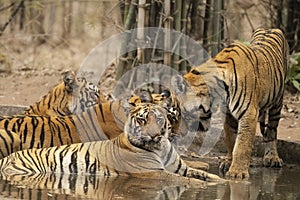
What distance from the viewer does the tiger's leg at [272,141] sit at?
7.68m

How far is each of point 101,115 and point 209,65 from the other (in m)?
1.13

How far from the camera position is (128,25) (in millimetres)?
9961

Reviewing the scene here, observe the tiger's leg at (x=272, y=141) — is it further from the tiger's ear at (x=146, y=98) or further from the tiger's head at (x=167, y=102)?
the tiger's ear at (x=146, y=98)

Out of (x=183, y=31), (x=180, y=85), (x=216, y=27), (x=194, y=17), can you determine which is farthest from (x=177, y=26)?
(x=180, y=85)

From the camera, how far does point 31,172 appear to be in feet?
22.6

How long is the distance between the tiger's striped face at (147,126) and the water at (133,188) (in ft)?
1.08

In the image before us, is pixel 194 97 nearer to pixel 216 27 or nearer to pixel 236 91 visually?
pixel 236 91

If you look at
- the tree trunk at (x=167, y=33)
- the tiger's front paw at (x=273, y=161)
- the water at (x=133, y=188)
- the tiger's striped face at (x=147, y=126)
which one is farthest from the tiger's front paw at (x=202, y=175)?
the tree trunk at (x=167, y=33)

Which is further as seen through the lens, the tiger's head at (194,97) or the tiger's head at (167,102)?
the tiger's head at (167,102)

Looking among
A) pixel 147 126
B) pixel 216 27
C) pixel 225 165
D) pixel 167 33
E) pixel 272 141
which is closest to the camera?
pixel 147 126

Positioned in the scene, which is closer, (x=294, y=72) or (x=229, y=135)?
(x=229, y=135)

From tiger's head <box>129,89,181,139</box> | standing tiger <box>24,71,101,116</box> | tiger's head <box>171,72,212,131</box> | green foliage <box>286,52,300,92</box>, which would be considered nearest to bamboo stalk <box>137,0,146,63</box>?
standing tiger <box>24,71,101,116</box>

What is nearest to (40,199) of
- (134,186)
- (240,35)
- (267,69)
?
(134,186)

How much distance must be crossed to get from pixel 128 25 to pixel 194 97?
10.5 feet
